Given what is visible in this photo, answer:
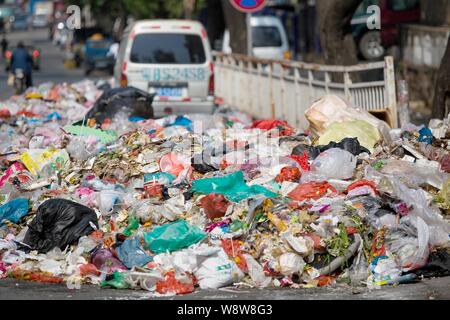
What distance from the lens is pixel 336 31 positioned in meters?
20.2

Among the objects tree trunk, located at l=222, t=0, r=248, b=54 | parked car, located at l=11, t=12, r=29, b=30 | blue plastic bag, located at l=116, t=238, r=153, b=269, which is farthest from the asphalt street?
parked car, located at l=11, t=12, r=29, b=30

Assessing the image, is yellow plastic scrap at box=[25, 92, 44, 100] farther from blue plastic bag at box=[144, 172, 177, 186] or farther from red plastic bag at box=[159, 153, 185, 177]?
blue plastic bag at box=[144, 172, 177, 186]

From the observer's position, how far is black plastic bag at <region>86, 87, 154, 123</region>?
17.2 metres

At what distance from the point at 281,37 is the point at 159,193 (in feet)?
74.4

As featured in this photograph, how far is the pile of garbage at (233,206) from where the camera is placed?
925 cm

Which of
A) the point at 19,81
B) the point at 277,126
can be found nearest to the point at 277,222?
the point at 277,126

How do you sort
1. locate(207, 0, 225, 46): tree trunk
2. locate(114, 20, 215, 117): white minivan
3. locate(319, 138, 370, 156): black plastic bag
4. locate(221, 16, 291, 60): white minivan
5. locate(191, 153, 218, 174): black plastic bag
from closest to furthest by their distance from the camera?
locate(191, 153, 218, 174): black plastic bag → locate(319, 138, 370, 156): black plastic bag → locate(114, 20, 215, 117): white minivan → locate(221, 16, 291, 60): white minivan → locate(207, 0, 225, 46): tree trunk

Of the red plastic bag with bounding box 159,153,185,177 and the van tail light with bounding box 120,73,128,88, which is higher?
the red plastic bag with bounding box 159,153,185,177

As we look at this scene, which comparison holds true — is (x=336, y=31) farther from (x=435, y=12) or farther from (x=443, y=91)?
(x=435, y=12)

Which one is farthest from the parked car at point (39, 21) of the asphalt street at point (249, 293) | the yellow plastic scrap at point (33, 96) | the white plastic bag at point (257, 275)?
the white plastic bag at point (257, 275)

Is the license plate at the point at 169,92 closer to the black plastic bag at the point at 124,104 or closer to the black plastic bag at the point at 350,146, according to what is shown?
the black plastic bag at the point at 124,104

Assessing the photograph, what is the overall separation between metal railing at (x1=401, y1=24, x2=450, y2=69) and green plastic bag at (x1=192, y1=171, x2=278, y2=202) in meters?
13.2

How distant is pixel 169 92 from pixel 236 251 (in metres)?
10.5
